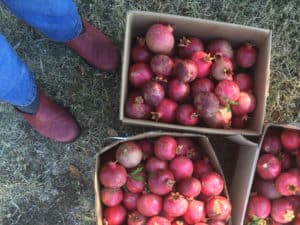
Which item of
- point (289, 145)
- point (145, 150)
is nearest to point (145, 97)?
point (145, 150)

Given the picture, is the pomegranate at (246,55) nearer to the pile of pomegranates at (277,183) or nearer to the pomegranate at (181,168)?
the pile of pomegranates at (277,183)

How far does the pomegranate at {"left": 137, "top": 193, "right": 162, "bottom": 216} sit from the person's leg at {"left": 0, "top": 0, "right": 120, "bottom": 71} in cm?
66

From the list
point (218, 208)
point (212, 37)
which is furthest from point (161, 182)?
point (212, 37)

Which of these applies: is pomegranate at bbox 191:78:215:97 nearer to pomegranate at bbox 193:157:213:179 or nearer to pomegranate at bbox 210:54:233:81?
pomegranate at bbox 210:54:233:81

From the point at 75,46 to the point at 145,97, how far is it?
475mm

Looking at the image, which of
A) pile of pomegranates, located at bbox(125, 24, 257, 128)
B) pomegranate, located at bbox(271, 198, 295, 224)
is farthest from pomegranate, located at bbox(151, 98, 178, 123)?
pomegranate, located at bbox(271, 198, 295, 224)

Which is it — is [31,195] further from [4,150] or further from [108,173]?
[108,173]

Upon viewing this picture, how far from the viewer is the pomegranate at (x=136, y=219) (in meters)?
1.90

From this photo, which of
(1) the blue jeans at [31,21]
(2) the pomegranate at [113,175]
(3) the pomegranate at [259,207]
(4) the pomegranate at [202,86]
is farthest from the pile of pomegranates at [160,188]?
(1) the blue jeans at [31,21]

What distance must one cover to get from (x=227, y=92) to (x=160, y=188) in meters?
0.47

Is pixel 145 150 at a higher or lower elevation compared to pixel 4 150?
higher

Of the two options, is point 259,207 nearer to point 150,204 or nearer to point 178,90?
point 150,204

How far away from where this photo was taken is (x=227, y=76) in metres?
1.94

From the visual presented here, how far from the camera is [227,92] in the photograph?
6.20ft
